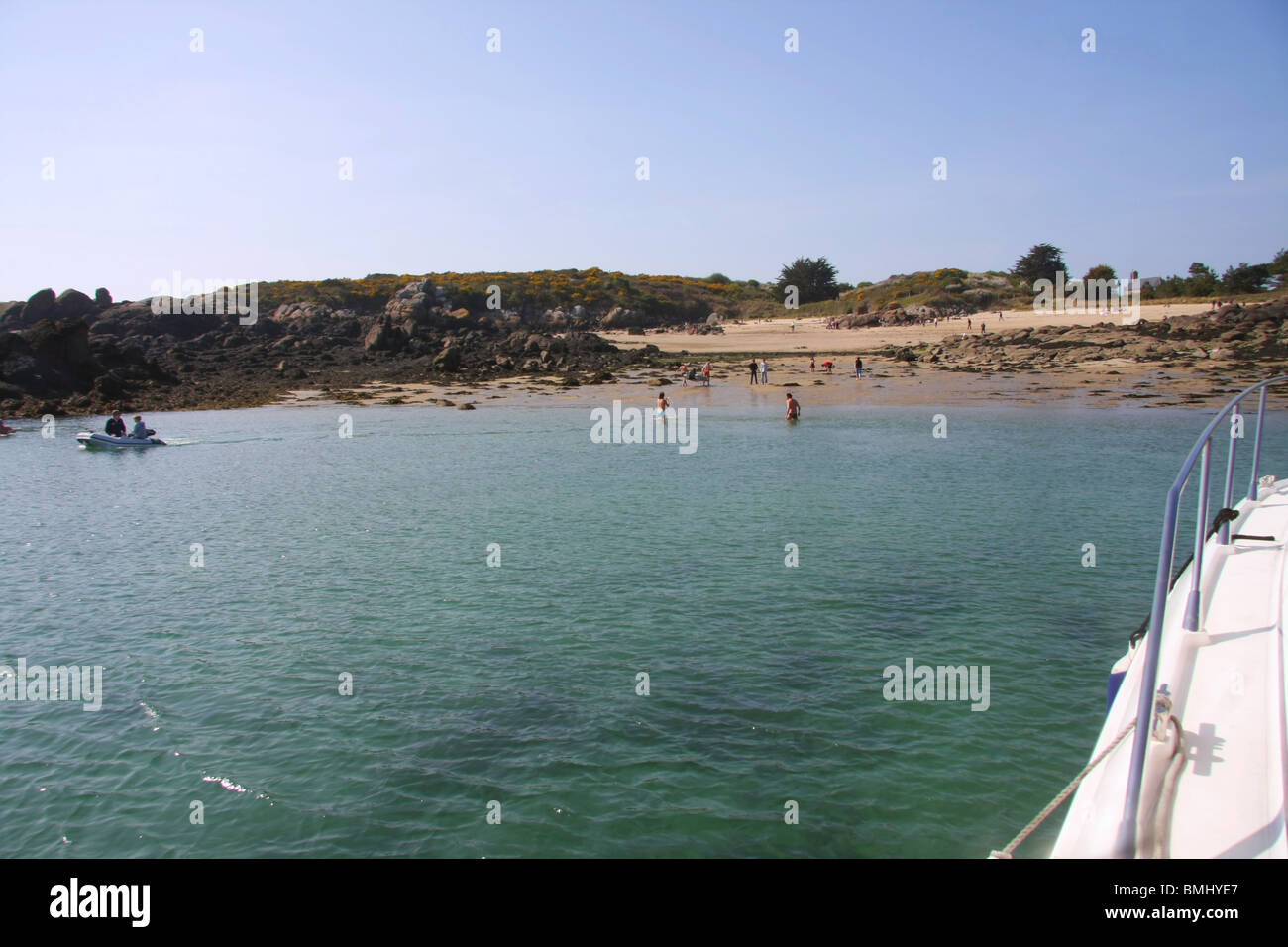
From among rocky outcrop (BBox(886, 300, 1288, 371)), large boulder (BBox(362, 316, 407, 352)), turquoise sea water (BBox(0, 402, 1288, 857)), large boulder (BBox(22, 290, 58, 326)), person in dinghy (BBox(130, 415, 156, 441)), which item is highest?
large boulder (BBox(22, 290, 58, 326))

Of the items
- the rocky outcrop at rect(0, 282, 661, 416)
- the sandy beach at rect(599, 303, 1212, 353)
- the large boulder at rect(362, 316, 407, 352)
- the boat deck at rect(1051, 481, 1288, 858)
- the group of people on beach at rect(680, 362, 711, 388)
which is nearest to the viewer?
the boat deck at rect(1051, 481, 1288, 858)

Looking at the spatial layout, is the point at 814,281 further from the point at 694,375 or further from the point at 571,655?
the point at 571,655

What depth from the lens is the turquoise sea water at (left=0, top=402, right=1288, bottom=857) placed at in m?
8.58

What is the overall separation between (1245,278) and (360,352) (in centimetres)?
7654

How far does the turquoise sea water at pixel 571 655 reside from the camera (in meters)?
8.58

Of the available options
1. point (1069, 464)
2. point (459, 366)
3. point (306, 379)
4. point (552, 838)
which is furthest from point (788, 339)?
point (552, 838)

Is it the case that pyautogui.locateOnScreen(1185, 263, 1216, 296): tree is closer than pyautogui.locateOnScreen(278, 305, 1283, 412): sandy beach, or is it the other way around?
pyautogui.locateOnScreen(278, 305, 1283, 412): sandy beach

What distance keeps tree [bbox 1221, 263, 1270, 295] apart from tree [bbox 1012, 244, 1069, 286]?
21.3 m

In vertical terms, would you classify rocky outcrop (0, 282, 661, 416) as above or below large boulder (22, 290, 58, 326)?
below

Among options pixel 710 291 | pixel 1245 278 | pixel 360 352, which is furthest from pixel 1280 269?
pixel 360 352

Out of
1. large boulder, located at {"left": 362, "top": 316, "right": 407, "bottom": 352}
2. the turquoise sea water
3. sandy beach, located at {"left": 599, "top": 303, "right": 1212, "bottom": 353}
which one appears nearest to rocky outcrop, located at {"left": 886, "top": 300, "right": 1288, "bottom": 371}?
sandy beach, located at {"left": 599, "top": 303, "right": 1212, "bottom": 353}

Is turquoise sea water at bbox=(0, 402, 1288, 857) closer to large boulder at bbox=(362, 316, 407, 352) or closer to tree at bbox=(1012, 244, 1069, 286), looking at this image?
large boulder at bbox=(362, 316, 407, 352)

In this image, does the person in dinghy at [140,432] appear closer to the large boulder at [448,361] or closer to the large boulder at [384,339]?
the large boulder at [448,361]
